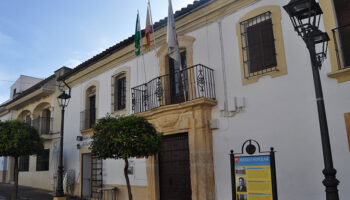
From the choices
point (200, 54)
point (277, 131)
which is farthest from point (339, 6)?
point (200, 54)

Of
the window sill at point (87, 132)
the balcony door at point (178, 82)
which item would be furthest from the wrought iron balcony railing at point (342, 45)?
the window sill at point (87, 132)

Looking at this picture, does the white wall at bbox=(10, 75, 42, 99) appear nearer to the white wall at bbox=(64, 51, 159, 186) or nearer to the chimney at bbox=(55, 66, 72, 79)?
the chimney at bbox=(55, 66, 72, 79)

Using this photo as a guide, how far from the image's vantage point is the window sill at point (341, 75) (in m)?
5.66

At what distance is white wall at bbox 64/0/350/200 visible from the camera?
229 inches

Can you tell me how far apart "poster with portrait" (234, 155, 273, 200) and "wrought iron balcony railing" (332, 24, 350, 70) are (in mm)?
2708

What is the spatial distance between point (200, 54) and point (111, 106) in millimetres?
4660

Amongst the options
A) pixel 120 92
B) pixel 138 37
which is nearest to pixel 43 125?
pixel 120 92

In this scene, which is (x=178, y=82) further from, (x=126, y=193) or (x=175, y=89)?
(x=126, y=193)

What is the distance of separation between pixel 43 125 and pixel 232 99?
12400 millimetres

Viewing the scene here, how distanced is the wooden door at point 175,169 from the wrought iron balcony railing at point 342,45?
4.26 metres

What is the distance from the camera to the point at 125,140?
6.16 m

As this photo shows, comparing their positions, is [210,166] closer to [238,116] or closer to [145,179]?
[238,116]

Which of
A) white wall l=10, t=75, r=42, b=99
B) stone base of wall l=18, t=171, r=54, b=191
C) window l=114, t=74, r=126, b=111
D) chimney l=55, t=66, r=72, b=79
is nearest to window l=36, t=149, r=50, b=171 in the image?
stone base of wall l=18, t=171, r=54, b=191

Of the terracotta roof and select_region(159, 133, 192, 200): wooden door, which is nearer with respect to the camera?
select_region(159, 133, 192, 200): wooden door
